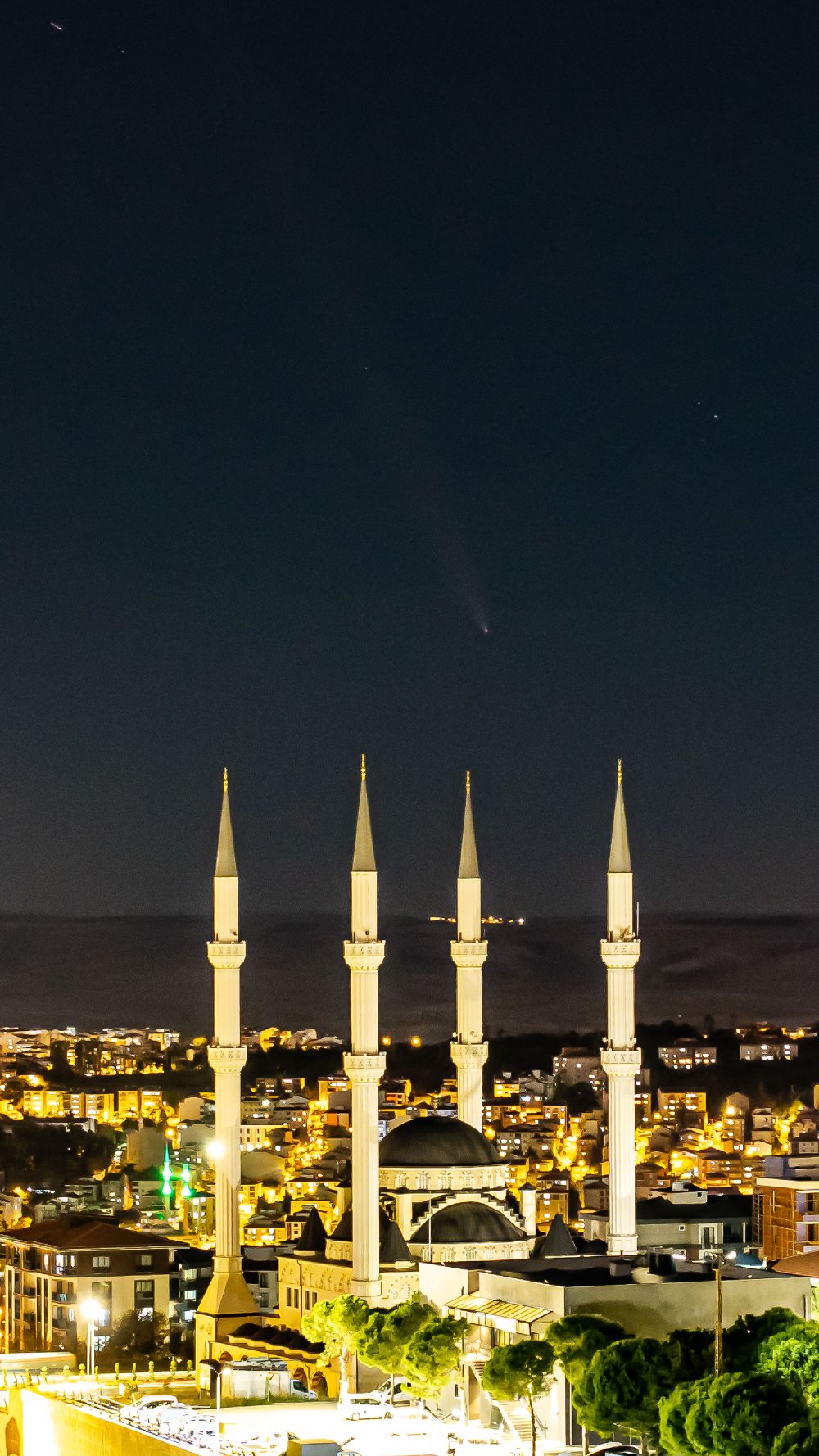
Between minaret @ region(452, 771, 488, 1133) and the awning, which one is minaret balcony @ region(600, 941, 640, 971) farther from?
the awning

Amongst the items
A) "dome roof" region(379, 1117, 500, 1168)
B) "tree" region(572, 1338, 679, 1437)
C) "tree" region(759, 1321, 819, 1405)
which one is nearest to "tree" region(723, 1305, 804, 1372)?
"tree" region(759, 1321, 819, 1405)

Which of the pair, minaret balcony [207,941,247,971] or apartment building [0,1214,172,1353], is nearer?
minaret balcony [207,941,247,971]

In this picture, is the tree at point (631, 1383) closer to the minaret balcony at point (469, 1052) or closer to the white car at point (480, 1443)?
the white car at point (480, 1443)

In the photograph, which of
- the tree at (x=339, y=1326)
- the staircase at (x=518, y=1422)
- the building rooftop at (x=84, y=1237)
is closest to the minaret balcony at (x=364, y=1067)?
the tree at (x=339, y=1326)

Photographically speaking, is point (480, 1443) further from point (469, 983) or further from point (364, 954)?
point (469, 983)

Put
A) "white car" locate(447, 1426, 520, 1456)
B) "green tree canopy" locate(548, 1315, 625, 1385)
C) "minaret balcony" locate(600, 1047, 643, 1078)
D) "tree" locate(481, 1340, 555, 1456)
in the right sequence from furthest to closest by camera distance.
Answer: "minaret balcony" locate(600, 1047, 643, 1078) → "white car" locate(447, 1426, 520, 1456) → "tree" locate(481, 1340, 555, 1456) → "green tree canopy" locate(548, 1315, 625, 1385)

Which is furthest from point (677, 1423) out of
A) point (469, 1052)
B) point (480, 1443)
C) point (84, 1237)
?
point (84, 1237)
